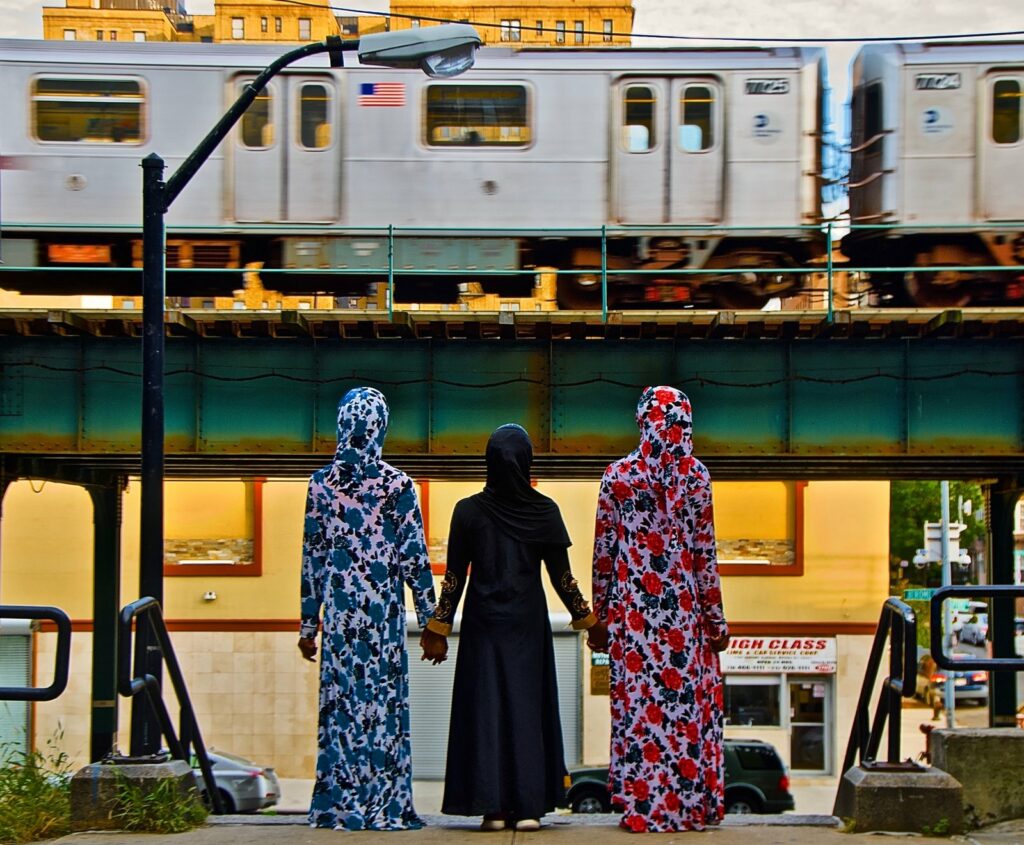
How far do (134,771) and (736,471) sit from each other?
659 inches

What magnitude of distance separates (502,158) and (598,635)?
11226 millimetres

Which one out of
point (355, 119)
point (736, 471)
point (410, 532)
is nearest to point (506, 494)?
point (410, 532)

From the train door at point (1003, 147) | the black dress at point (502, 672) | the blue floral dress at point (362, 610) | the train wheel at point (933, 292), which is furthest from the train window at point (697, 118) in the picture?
the black dress at point (502, 672)

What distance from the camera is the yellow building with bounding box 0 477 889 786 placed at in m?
28.8

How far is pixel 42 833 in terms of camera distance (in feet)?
20.6

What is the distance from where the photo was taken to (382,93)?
16750 millimetres

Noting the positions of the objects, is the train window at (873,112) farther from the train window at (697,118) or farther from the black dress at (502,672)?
the black dress at (502,672)

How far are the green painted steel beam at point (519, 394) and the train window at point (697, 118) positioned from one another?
2.97 metres

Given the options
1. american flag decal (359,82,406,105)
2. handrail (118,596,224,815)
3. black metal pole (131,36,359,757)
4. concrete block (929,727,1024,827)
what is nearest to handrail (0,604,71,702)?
handrail (118,596,224,815)

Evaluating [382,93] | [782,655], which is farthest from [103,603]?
[782,655]

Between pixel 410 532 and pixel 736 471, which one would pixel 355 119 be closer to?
pixel 736 471

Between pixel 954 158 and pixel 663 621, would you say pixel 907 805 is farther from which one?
pixel 954 158

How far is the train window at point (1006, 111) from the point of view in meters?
16.3

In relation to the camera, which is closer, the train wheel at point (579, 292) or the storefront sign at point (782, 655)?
the train wheel at point (579, 292)
